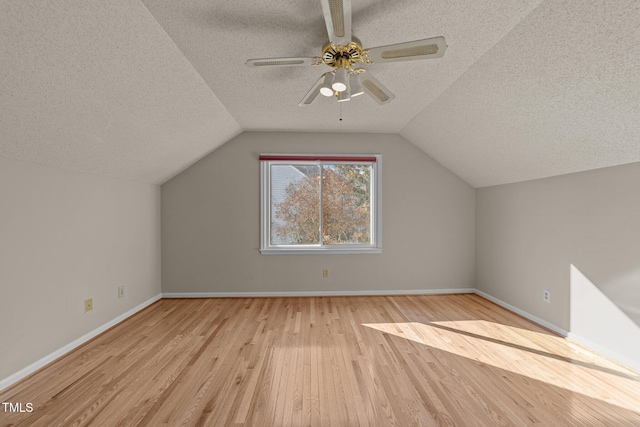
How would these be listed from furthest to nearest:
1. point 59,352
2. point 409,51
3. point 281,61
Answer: point 59,352 → point 281,61 → point 409,51

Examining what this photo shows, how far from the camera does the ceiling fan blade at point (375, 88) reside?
6.41ft

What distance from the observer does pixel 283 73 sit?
2.48 m

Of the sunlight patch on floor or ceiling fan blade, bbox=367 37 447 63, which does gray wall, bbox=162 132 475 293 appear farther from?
ceiling fan blade, bbox=367 37 447 63

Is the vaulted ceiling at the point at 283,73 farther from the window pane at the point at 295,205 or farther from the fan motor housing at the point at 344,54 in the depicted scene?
the window pane at the point at 295,205

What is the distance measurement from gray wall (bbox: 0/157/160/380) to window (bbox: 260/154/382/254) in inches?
67.4

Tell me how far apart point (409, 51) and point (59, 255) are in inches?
116

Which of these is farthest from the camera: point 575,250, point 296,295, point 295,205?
point 295,205

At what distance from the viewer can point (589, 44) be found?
1.68 metres

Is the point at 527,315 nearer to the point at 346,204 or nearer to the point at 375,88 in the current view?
the point at 346,204

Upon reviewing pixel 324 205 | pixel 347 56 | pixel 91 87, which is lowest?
pixel 324 205

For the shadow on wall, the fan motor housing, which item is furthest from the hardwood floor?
the fan motor housing

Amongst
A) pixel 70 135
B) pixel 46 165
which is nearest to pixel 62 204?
pixel 46 165

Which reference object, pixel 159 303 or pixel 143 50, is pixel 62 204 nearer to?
pixel 143 50

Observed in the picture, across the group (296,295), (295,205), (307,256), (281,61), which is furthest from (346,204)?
(281,61)
